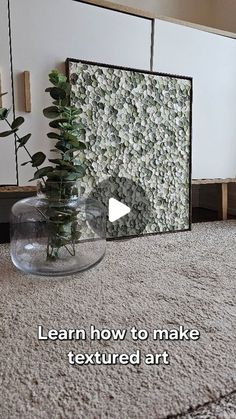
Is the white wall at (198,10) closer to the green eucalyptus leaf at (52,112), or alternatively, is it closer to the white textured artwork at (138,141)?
the white textured artwork at (138,141)

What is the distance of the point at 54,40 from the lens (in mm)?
988

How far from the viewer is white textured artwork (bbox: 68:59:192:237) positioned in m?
1.05

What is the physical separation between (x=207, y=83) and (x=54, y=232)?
901 millimetres

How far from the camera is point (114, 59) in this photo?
42.8 inches

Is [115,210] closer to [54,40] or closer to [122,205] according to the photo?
[122,205]

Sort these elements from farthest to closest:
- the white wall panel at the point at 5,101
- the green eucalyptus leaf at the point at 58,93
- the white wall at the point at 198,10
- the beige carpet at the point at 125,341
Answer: the white wall at the point at 198,10, the white wall panel at the point at 5,101, the green eucalyptus leaf at the point at 58,93, the beige carpet at the point at 125,341

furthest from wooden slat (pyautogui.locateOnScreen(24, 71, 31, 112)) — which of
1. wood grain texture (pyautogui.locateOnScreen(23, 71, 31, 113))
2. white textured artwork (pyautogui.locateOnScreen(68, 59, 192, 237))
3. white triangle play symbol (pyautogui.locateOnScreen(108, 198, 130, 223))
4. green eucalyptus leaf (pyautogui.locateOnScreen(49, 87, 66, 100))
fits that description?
white triangle play symbol (pyautogui.locateOnScreen(108, 198, 130, 223))

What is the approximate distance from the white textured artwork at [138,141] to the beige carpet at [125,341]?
24 cm

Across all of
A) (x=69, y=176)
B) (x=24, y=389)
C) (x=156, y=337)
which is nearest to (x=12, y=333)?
(x=24, y=389)

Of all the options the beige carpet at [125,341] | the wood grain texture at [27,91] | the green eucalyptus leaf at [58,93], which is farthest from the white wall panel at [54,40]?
the beige carpet at [125,341]

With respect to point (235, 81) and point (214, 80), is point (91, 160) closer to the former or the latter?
point (214, 80)

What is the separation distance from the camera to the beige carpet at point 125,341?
1.29 ft

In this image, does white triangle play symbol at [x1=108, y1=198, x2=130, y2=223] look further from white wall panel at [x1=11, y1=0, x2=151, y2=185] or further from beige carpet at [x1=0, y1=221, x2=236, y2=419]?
white wall panel at [x1=11, y1=0, x2=151, y2=185]

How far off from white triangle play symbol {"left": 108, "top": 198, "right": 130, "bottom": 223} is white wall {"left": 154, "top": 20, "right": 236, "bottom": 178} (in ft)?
1.22
